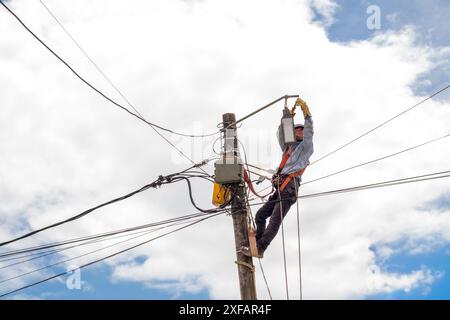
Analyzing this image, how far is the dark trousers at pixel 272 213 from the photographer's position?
6.85 m

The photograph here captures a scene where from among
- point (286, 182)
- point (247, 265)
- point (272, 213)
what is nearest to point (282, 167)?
point (286, 182)

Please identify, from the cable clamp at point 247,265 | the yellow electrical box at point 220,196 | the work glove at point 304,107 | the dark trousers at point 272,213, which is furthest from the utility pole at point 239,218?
the work glove at point 304,107

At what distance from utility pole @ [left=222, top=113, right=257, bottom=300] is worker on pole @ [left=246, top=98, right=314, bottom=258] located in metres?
0.28

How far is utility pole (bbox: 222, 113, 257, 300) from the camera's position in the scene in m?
6.55

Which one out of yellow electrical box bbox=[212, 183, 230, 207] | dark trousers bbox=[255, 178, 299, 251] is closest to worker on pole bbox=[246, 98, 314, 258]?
dark trousers bbox=[255, 178, 299, 251]

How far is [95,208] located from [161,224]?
117 cm

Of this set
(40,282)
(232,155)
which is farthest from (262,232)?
(40,282)

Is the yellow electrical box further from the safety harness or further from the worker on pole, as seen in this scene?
the safety harness

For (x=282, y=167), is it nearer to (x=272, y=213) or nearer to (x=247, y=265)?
(x=272, y=213)

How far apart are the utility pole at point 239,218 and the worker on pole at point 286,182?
0.92 ft

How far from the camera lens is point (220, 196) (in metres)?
7.30
